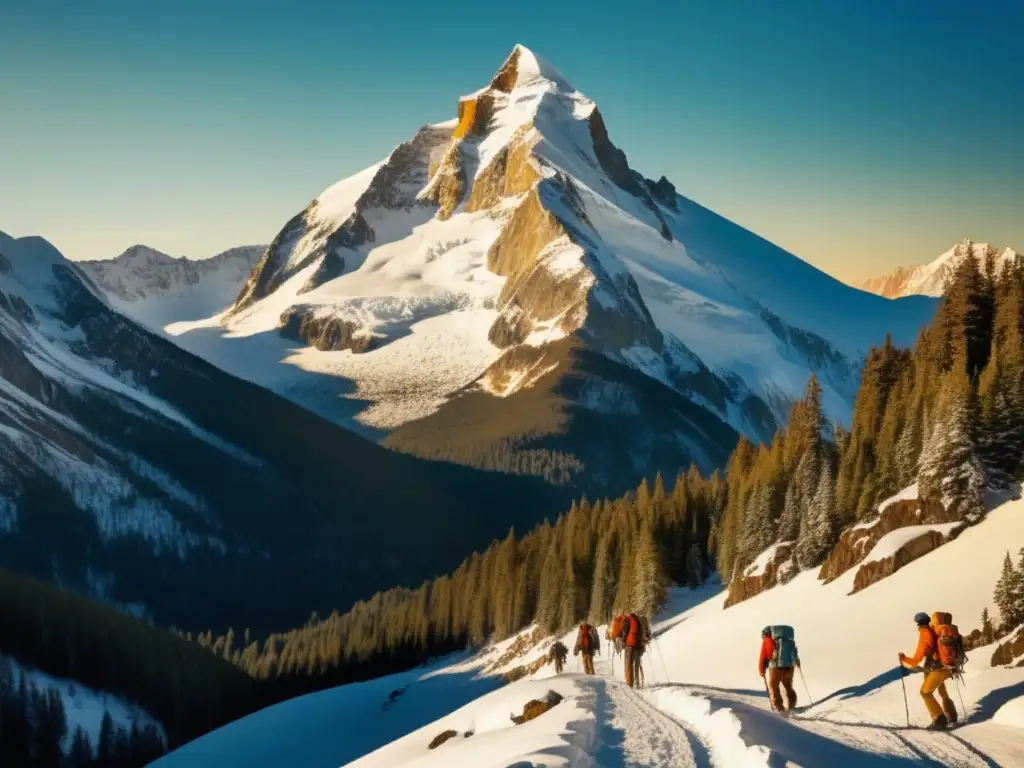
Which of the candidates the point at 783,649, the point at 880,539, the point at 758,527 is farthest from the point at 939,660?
the point at 758,527

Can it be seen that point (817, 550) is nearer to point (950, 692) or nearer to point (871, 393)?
point (871, 393)

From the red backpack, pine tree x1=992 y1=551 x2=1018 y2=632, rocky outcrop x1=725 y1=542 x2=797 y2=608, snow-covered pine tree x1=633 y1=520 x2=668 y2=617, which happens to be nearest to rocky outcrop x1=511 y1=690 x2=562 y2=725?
the red backpack

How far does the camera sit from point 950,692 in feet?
102

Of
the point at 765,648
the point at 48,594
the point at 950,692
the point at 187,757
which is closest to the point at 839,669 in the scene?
the point at 950,692

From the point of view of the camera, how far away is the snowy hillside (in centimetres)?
2311

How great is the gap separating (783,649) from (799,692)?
387 inches

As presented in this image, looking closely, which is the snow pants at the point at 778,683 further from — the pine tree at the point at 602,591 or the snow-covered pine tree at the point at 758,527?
the pine tree at the point at 602,591

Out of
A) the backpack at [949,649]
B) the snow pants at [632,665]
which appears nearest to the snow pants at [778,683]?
the backpack at [949,649]

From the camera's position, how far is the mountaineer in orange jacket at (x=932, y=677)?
87.4ft

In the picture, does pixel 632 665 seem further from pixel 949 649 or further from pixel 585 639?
pixel 949 649

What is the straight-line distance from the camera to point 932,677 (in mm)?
26656

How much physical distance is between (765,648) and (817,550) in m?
38.8

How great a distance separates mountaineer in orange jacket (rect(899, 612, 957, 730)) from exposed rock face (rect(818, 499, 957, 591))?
25761mm

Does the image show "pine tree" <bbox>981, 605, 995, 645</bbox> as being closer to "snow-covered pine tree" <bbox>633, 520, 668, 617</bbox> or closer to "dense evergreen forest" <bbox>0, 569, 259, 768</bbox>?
"snow-covered pine tree" <bbox>633, 520, 668, 617</bbox>
